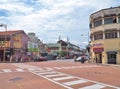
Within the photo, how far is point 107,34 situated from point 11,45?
2665 cm

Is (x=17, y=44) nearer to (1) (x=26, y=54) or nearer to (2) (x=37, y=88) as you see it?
(1) (x=26, y=54)

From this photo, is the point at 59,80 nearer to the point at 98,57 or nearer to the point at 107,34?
the point at 107,34

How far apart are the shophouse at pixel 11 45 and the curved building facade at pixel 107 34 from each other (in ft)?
67.0

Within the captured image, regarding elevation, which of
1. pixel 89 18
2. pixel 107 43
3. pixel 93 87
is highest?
pixel 89 18

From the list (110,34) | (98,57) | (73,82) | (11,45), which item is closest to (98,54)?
(98,57)

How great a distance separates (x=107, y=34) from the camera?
5238 cm

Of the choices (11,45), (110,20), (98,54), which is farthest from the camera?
(11,45)

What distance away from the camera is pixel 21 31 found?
242ft

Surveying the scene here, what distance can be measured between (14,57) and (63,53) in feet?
207

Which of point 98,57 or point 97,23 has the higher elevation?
point 97,23

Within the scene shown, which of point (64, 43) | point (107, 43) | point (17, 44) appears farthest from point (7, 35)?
point (64, 43)

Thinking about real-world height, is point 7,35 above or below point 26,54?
above

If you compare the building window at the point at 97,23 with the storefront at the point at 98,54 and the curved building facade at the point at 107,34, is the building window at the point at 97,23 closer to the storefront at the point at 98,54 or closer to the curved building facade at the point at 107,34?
the curved building facade at the point at 107,34

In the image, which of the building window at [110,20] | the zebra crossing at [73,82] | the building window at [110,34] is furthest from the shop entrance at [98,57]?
the zebra crossing at [73,82]
